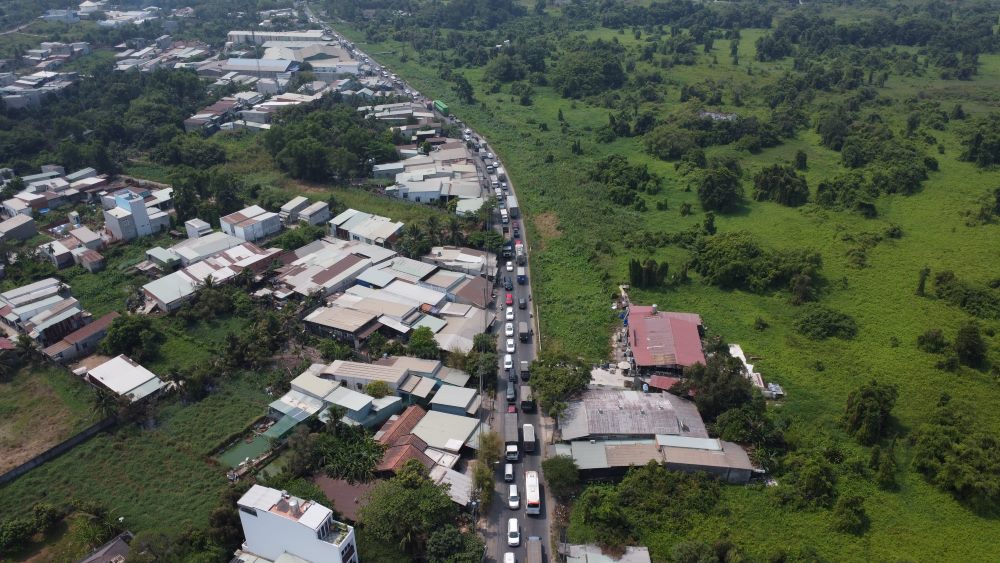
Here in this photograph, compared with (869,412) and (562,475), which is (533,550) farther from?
(869,412)

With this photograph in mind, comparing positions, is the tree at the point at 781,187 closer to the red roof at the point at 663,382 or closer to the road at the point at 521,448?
the road at the point at 521,448

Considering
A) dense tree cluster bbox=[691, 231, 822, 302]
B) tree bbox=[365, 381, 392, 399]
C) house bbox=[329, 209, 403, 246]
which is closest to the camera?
tree bbox=[365, 381, 392, 399]

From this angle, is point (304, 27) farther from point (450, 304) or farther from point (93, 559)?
point (93, 559)

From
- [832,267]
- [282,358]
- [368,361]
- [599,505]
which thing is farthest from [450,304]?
[832,267]

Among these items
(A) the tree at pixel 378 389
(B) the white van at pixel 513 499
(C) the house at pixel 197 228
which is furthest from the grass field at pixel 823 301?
(C) the house at pixel 197 228

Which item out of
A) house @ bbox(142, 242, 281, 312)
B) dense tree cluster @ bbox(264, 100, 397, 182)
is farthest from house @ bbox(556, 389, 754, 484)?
dense tree cluster @ bbox(264, 100, 397, 182)

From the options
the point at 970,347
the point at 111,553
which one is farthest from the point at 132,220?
the point at 970,347

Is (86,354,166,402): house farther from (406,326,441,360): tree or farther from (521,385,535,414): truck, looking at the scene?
(521,385,535,414): truck
